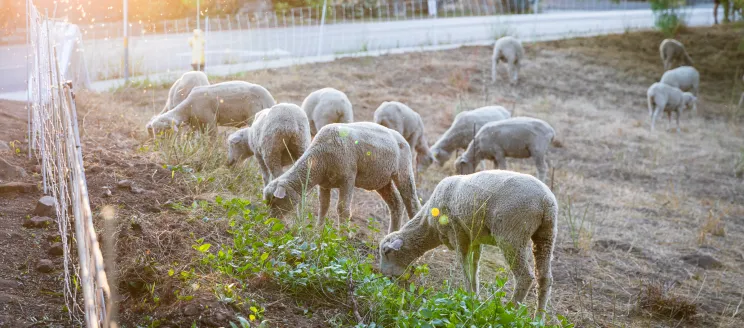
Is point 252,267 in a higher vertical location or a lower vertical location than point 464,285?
higher

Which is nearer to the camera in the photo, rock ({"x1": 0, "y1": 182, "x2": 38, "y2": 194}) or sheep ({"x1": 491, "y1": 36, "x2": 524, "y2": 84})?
rock ({"x1": 0, "y1": 182, "x2": 38, "y2": 194})

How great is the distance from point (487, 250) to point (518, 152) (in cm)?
315

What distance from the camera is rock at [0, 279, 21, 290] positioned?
18.3 ft

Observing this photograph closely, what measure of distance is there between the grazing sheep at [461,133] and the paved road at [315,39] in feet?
Answer: 24.4

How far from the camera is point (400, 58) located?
22.5 meters

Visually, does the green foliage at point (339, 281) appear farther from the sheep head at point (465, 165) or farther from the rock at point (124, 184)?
the sheep head at point (465, 165)

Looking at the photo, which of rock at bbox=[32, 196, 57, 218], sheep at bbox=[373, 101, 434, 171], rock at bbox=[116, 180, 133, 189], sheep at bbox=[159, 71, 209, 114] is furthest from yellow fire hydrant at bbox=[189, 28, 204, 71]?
rock at bbox=[32, 196, 57, 218]

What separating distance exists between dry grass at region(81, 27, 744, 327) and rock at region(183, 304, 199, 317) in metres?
1.05

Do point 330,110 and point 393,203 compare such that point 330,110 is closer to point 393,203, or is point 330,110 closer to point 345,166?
point 393,203

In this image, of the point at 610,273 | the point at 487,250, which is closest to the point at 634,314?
the point at 610,273

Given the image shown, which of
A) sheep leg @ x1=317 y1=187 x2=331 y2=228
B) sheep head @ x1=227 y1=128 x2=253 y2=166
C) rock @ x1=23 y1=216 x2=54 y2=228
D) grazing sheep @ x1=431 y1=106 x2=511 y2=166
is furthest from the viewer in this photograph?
grazing sheep @ x1=431 y1=106 x2=511 y2=166

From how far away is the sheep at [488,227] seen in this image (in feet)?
20.8

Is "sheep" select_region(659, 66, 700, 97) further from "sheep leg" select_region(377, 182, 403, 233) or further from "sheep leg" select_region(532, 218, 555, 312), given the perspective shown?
"sheep leg" select_region(532, 218, 555, 312)

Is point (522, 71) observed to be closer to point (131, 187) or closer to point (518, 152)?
point (518, 152)
